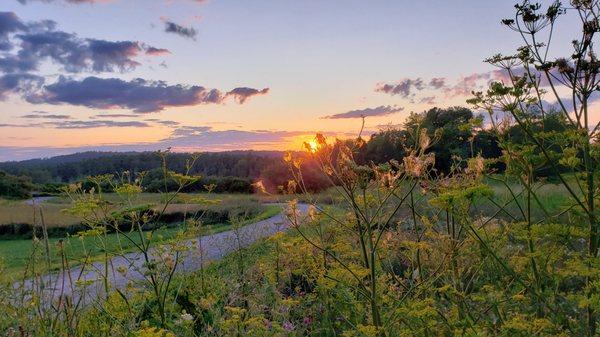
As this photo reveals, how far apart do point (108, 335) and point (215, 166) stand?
5686 centimetres

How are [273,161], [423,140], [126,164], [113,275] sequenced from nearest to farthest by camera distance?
[423,140] → [113,275] → [126,164] → [273,161]

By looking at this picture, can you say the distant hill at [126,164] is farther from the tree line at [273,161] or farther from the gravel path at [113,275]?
the gravel path at [113,275]

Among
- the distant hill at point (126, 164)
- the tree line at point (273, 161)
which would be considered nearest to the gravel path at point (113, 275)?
the tree line at point (273, 161)

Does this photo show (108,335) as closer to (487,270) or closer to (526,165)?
(526,165)

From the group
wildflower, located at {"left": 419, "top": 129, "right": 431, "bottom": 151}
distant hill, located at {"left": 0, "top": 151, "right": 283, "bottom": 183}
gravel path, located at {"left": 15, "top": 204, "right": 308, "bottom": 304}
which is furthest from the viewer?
distant hill, located at {"left": 0, "top": 151, "right": 283, "bottom": 183}

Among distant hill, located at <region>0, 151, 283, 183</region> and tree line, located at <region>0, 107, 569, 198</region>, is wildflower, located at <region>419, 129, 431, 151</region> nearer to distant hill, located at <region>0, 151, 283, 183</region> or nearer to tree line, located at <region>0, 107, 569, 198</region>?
tree line, located at <region>0, 107, 569, 198</region>

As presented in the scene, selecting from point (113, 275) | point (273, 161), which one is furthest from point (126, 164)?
point (113, 275)

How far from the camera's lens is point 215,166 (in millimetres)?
60156

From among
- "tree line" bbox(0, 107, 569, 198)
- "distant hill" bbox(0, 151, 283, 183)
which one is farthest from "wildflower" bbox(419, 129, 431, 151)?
"distant hill" bbox(0, 151, 283, 183)

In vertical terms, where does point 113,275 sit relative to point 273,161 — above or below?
above

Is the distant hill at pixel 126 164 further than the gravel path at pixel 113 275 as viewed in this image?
Yes

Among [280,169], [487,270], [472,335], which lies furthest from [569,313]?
[280,169]

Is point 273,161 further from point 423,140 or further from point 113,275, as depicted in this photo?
point 423,140

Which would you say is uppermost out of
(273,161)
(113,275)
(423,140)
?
(423,140)
